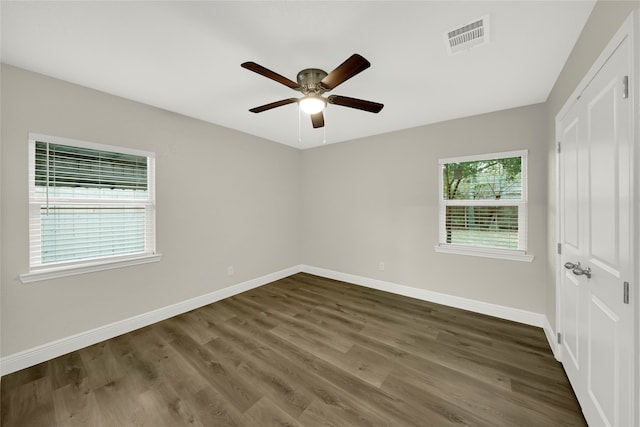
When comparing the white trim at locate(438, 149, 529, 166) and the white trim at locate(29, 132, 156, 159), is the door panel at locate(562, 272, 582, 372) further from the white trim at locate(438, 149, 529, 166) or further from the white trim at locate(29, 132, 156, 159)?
the white trim at locate(29, 132, 156, 159)

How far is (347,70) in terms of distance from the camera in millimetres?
1593

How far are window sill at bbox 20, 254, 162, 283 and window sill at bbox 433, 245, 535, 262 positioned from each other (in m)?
3.74

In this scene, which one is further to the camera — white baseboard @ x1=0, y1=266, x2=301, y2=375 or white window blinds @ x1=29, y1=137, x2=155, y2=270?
white window blinds @ x1=29, y1=137, x2=155, y2=270

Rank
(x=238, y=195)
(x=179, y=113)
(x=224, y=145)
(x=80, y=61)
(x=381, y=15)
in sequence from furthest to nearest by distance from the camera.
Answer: (x=238, y=195)
(x=224, y=145)
(x=179, y=113)
(x=80, y=61)
(x=381, y=15)

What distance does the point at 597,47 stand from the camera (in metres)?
1.36

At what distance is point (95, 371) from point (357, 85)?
3461 millimetres

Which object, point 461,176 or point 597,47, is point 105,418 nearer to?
point 597,47

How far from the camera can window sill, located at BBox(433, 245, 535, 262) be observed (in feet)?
9.08

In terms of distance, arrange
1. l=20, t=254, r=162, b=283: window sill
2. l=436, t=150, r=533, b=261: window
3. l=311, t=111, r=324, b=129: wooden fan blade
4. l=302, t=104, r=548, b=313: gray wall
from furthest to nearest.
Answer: l=436, t=150, r=533, b=261: window
l=302, t=104, r=548, b=313: gray wall
l=311, t=111, r=324, b=129: wooden fan blade
l=20, t=254, r=162, b=283: window sill

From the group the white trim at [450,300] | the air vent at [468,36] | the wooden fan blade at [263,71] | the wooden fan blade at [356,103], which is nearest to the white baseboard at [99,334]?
the white trim at [450,300]

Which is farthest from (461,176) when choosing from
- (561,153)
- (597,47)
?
(597,47)

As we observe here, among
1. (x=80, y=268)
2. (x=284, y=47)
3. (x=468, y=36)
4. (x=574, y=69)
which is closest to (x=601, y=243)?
(x=574, y=69)

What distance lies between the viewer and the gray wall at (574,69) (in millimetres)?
1177

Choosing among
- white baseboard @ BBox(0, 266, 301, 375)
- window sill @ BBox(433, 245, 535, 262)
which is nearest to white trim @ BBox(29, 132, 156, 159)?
white baseboard @ BBox(0, 266, 301, 375)
